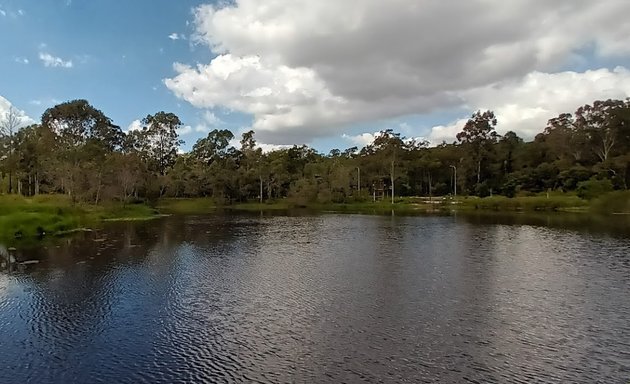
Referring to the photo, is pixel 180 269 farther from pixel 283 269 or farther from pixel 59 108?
pixel 59 108

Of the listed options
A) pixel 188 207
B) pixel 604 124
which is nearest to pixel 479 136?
pixel 604 124

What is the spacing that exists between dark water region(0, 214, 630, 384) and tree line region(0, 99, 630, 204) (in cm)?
4347

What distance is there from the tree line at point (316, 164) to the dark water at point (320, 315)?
43466mm

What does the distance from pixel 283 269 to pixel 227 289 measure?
4.62 meters

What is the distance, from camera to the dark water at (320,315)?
11.0 m

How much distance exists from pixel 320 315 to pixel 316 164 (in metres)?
90.5

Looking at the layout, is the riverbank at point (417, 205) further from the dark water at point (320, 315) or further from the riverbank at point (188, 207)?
the dark water at point (320, 315)

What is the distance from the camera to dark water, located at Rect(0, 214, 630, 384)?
11.0 meters

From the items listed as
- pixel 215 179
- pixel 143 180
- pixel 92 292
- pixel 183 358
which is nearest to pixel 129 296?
pixel 92 292

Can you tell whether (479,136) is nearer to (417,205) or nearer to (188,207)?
(417,205)

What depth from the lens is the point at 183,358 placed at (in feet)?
38.7

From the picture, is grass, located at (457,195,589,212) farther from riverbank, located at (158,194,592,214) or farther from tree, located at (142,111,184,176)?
tree, located at (142,111,184,176)

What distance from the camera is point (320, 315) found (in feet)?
49.9

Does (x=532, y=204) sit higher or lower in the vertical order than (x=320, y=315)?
higher
